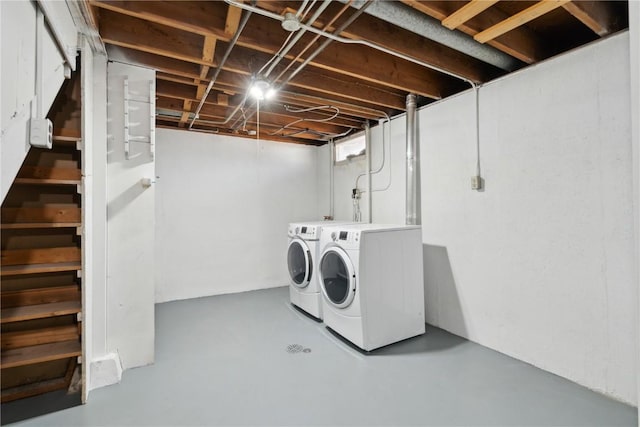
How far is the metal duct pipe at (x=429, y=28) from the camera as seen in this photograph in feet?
5.64

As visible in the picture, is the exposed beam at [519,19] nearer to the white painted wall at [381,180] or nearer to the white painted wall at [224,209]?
the white painted wall at [381,180]

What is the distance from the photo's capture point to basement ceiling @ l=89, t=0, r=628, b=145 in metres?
1.75

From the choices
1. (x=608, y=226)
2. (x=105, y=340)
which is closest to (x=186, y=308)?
(x=105, y=340)

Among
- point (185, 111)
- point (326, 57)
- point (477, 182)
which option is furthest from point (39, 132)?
point (477, 182)

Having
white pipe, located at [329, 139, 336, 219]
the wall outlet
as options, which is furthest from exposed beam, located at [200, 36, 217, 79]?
white pipe, located at [329, 139, 336, 219]

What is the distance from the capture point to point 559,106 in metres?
2.14

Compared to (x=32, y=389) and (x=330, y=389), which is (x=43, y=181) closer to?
(x=32, y=389)

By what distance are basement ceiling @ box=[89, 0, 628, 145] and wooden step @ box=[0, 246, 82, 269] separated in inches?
54.3

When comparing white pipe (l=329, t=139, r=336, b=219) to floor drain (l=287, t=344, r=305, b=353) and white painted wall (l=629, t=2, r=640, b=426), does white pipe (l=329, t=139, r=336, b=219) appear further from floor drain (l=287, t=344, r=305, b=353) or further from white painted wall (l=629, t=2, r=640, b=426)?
white painted wall (l=629, t=2, r=640, b=426)

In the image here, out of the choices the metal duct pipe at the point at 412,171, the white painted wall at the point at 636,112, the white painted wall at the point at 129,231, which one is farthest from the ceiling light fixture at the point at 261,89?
the white painted wall at the point at 636,112

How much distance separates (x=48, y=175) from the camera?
178 centimetres

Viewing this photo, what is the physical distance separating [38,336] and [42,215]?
77 centimetres

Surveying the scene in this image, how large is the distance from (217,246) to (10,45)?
3.35 meters

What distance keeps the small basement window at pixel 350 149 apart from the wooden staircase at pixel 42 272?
3015mm
